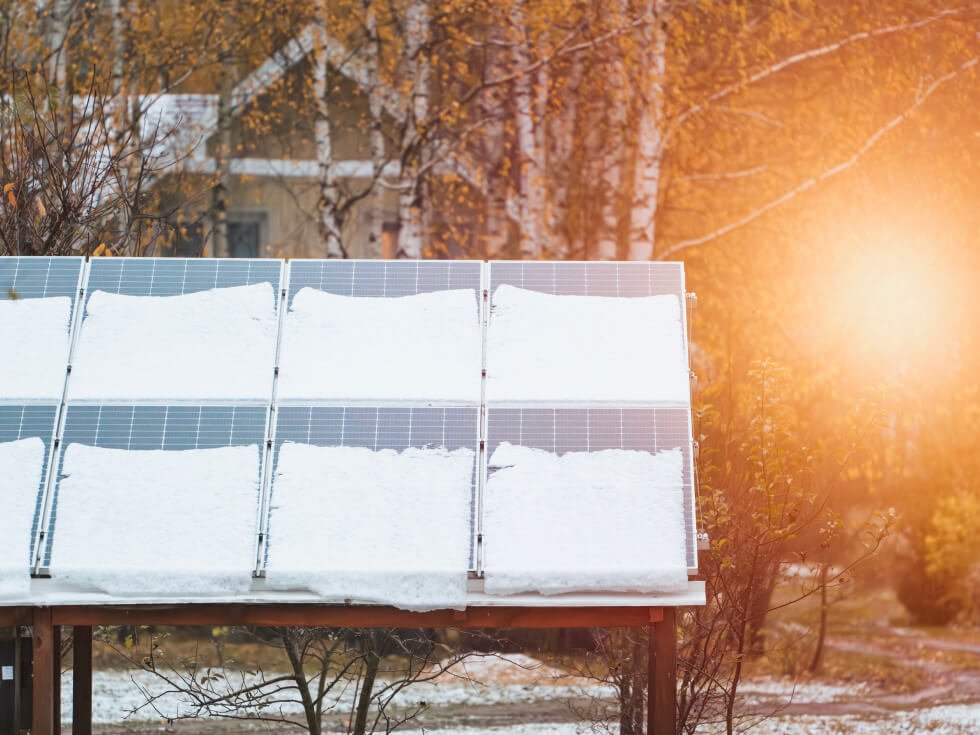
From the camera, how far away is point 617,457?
218 inches

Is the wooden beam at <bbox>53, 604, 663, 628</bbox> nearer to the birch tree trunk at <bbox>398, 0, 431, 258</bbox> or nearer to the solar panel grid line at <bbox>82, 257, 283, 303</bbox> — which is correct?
the solar panel grid line at <bbox>82, 257, 283, 303</bbox>

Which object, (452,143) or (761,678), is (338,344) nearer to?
(761,678)

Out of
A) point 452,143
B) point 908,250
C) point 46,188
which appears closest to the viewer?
point 46,188

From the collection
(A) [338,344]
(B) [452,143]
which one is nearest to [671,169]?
(B) [452,143]

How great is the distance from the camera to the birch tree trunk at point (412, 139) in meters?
12.6

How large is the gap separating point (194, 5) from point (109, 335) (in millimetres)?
11794

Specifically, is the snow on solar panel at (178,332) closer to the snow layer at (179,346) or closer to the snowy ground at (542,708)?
the snow layer at (179,346)

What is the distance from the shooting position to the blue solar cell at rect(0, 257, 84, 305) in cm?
598

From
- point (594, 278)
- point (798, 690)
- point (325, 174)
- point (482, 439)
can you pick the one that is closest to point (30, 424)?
point (482, 439)

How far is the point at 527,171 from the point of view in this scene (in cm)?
1300

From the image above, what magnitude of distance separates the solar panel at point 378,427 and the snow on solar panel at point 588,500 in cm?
14

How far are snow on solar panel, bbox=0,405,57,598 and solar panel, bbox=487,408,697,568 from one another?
1.86m

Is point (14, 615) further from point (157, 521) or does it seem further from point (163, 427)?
point (163, 427)

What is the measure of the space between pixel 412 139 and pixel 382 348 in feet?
24.0
